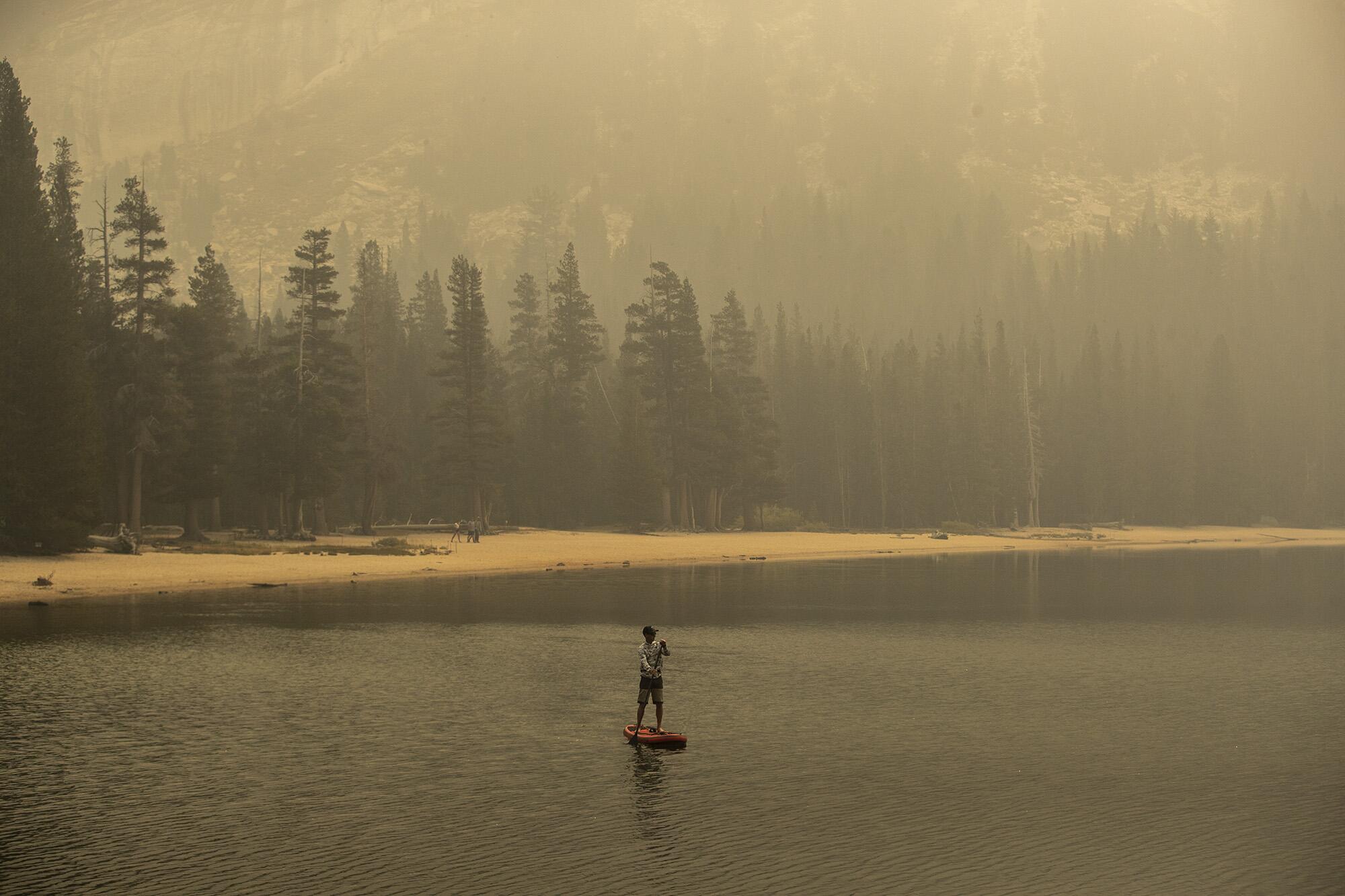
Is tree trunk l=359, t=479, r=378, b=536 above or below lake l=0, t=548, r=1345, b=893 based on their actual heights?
above

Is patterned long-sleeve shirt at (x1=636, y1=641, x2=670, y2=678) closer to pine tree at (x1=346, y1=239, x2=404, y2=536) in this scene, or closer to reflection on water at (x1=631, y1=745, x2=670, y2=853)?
reflection on water at (x1=631, y1=745, x2=670, y2=853)

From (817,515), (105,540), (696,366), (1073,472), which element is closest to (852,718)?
(105,540)

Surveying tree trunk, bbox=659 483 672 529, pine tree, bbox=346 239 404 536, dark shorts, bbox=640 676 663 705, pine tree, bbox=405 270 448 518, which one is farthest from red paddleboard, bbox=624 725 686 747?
tree trunk, bbox=659 483 672 529

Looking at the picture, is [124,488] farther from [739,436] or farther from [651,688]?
[651,688]

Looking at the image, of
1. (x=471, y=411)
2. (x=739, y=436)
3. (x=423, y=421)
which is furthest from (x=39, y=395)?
(x=739, y=436)

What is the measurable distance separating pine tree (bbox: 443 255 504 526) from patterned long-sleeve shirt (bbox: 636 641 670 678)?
235 ft

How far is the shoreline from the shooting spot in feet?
179

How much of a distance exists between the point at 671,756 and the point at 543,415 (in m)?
87.9

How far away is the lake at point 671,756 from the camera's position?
16.2 m

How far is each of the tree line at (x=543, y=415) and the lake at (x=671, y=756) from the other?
2627 cm

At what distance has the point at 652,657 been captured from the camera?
2373cm

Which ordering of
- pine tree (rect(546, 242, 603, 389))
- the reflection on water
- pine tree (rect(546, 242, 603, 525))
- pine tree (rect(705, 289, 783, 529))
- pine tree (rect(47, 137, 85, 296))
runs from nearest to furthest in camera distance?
the reflection on water
pine tree (rect(47, 137, 85, 296))
pine tree (rect(705, 289, 783, 529))
pine tree (rect(546, 242, 603, 525))
pine tree (rect(546, 242, 603, 389))

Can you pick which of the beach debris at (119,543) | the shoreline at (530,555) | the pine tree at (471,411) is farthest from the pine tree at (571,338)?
the beach debris at (119,543)

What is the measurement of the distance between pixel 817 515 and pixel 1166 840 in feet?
393
